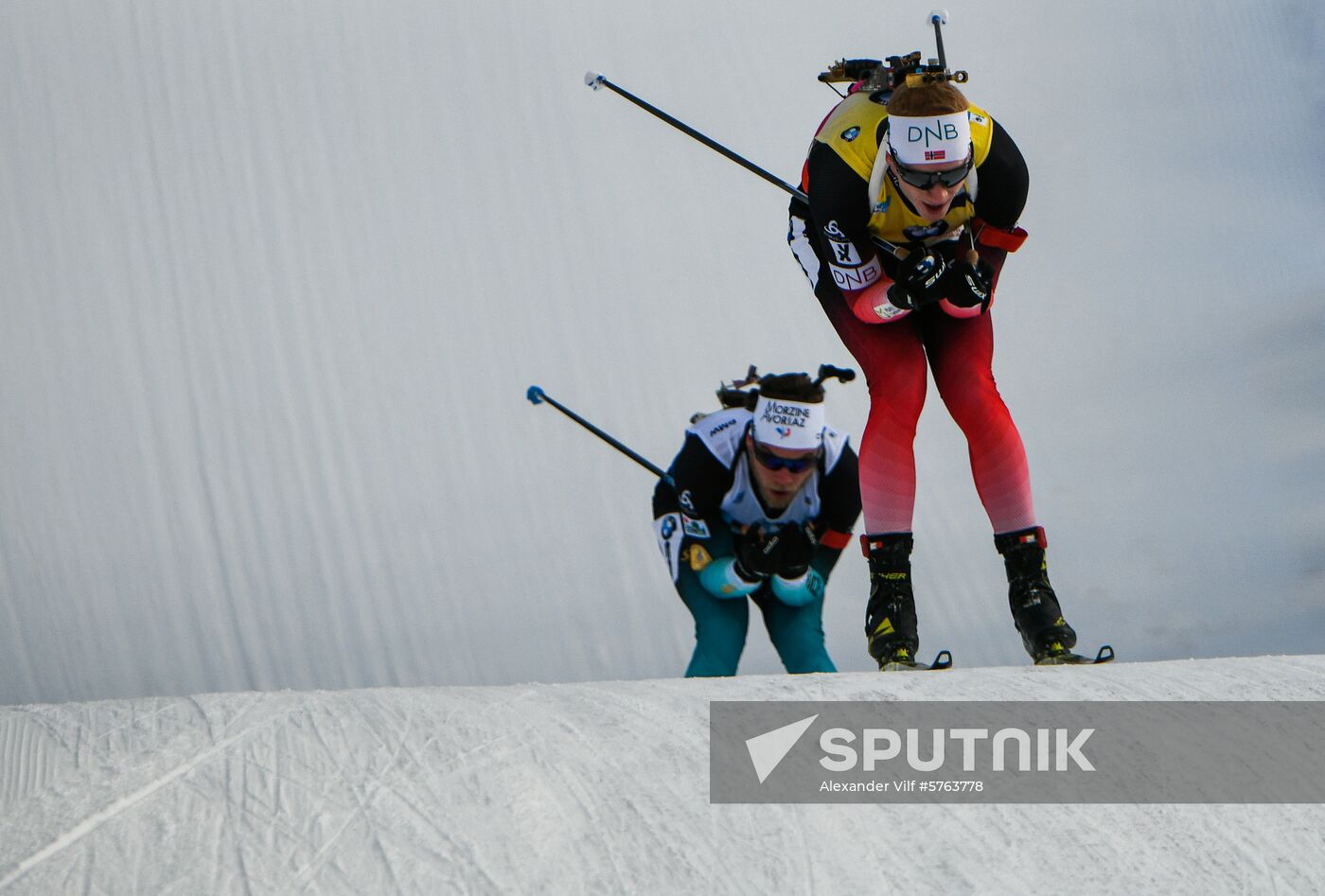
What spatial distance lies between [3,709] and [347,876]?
3.75 feet

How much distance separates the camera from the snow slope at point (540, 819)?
1.52 m

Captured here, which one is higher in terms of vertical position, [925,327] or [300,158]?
[300,158]

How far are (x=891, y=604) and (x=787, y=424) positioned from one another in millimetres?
1033

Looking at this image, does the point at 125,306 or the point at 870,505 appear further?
the point at 125,306

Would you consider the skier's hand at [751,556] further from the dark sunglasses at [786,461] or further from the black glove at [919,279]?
the black glove at [919,279]

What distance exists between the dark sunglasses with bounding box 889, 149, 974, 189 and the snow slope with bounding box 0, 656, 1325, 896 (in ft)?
3.16

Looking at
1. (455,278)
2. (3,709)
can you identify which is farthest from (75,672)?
(3,709)

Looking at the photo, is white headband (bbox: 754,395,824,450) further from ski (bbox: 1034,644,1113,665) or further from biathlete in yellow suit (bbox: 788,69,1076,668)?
ski (bbox: 1034,644,1113,665)

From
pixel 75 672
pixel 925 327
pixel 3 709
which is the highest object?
pixel 925 327

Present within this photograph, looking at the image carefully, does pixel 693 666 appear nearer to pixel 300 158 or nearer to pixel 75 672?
pixel 75 672

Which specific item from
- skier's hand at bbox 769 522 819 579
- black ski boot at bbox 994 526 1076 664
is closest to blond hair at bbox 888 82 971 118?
black ski boot at bbox 994 526 1076 664

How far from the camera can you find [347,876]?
1.54m

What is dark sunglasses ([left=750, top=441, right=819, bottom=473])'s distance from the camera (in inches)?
144

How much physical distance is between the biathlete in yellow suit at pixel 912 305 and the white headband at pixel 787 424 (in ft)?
2.74
